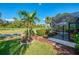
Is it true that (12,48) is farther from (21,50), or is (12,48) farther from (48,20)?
(48,20)

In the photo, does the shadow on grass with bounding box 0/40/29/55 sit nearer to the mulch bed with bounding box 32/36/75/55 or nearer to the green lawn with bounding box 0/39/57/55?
the green lawn with bounding box 0/39/57/55

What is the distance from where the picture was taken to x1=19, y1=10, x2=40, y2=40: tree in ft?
18.6

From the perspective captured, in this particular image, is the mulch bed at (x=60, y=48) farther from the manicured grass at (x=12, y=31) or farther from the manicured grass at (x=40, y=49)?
the manicured grass at (x=12, y=31)

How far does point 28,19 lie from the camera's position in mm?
5699

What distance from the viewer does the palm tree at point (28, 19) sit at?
18.6ft

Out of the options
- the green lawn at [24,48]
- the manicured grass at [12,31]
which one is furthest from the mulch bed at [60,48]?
the manicured grass at [12,31]

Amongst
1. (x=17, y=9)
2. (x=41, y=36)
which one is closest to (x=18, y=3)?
(x=17, y=9)

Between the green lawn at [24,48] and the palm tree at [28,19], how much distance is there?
0.38 ft

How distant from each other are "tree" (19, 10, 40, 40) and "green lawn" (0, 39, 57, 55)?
12cm

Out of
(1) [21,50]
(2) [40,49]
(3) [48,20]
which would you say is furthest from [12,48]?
(3) [48,20]

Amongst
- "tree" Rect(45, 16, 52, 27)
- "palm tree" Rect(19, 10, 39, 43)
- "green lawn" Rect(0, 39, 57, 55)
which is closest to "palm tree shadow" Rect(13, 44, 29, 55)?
"green lawn" Rect(0, 39, 57, 55)
